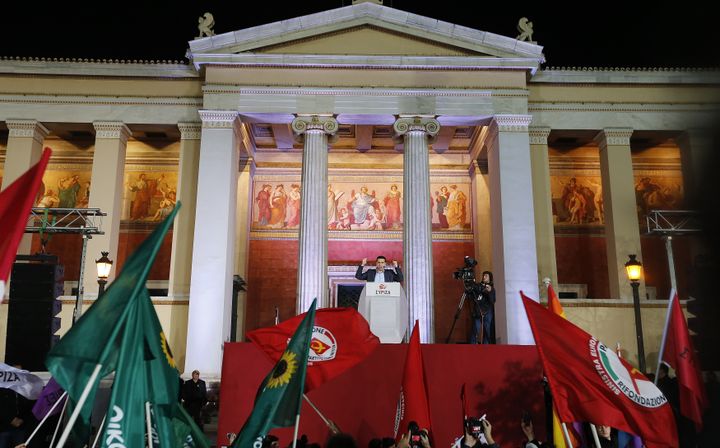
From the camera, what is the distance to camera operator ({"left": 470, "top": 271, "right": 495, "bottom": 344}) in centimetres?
1421

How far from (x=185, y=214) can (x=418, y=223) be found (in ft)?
24.0

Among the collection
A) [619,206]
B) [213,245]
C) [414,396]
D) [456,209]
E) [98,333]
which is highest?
[456,209]

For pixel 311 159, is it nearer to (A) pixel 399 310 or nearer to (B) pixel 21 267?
(A) pixel 399 310

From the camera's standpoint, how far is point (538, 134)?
2073cm

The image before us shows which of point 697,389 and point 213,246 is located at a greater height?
point 213,246

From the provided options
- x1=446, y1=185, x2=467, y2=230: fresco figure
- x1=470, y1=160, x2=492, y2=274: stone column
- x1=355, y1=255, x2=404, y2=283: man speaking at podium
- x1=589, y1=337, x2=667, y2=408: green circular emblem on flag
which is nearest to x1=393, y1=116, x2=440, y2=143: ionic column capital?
x1=470, y1=160, x2=492, y2=274: stone column

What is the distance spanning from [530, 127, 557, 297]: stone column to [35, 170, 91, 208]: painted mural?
628 inches

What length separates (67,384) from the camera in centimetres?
450

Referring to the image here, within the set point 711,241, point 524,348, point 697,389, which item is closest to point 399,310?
point 524,348

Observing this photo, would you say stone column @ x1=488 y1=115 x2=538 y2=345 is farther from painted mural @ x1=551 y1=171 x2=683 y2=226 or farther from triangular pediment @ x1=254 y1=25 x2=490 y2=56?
painted mural @ x1=551 y1=171 x2=683 y2=226

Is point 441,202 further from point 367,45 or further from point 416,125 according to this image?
point 367,45

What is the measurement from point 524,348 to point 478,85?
36.1 feet

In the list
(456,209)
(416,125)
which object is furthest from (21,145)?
(456,209)

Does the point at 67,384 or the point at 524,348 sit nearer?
the point at 67,384
